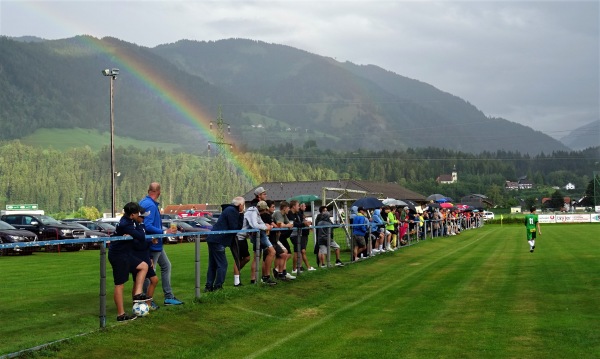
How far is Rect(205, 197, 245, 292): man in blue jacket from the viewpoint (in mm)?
15844

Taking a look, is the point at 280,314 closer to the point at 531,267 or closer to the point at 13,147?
the point at 531,267

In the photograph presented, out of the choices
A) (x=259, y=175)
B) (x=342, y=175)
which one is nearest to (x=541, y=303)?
(x=259, y=175)

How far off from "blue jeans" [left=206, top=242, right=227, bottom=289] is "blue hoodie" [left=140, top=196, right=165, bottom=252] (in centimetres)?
230

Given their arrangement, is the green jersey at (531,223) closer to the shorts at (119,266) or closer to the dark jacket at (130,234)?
the dark jacket at (130,234)

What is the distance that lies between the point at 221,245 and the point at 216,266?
0.44 m

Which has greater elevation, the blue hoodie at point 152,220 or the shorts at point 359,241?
the blue hoodie at point 152,220

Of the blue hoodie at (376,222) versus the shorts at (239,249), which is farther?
the blue hoodie at (376,222)

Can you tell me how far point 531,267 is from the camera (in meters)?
23.3

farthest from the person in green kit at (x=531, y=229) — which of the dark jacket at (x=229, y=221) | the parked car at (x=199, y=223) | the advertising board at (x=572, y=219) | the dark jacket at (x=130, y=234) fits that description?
the advertising board at (x=572, y=219)

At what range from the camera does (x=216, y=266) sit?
15.9 m

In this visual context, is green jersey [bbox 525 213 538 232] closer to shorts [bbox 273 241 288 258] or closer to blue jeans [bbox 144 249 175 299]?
shorts [bbox 273 241 288 258]

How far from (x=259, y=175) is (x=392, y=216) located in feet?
424

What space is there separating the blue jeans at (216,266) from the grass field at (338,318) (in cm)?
42

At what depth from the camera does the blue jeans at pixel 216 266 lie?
15.8 m
